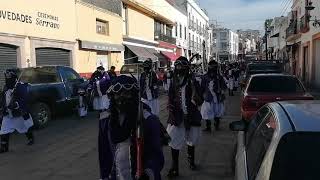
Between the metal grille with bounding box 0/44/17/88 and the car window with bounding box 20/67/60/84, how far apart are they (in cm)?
304

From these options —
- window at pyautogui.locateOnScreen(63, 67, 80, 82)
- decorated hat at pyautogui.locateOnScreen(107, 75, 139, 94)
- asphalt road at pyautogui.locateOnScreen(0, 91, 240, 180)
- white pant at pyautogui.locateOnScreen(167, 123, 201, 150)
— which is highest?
decorated hat at pyautogui.locateOnScreen(107, 75, 139, 94)

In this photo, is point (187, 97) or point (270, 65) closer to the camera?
point (187, 97)

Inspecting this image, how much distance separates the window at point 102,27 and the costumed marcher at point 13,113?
1754cm

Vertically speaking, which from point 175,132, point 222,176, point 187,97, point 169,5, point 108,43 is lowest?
point 222,176

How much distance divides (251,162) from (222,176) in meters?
3.69

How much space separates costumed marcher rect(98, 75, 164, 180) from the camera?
4.02 metres

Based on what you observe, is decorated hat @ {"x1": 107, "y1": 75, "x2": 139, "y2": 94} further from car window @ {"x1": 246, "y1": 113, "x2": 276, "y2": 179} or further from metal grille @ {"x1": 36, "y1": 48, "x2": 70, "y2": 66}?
metal grille @ {"x1": 36, "y1": 48, "x2": 70, "y2": 66}

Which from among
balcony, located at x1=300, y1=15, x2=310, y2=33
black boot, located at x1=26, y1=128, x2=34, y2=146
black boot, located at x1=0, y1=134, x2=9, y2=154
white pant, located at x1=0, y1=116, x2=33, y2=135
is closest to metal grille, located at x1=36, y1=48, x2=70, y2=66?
black boot, located at x1=26, y1=128, x2=34, y2=146

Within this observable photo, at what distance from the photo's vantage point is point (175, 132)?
24.3 feet

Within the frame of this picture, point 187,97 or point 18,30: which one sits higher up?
point 18,30

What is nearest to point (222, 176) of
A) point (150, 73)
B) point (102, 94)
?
point (150, 73)

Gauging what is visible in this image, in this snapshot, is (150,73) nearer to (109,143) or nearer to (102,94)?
(102,94)

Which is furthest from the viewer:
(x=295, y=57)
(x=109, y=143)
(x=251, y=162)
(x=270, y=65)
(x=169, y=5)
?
(x=169, y=5)

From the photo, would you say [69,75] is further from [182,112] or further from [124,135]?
[124,135]
